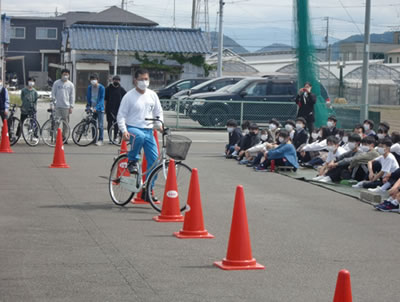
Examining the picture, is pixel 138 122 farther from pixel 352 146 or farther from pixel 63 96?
pixel 63 96

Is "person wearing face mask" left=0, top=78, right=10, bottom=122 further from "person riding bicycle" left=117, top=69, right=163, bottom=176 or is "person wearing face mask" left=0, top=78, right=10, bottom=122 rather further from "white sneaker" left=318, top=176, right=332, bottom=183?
"person riding bicycle" left=117, top=69, right=163, bottom=176

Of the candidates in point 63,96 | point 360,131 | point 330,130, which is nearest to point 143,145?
point 360,131

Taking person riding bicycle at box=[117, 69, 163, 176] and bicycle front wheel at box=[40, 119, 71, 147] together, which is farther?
bicycle front wheel at box=[40, 119, 71, 147]

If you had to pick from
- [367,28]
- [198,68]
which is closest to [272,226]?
[367,28]

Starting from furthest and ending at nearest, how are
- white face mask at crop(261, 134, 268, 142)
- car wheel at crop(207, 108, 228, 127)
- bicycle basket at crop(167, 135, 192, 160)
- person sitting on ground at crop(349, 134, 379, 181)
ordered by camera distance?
car wheel at crop(207, 108, 228, 127)
white face mask at crop(261, 134, 268, 142)
person sitting on ground at crop(349, 134, 379, 181)
bicycle basket at crop(167, 135, 192, 160)

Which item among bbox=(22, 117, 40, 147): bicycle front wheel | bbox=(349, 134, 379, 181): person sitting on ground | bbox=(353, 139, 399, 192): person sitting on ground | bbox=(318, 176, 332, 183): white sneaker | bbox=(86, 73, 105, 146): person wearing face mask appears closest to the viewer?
bbox=(353, 139, 399, 192): person sitting on ground

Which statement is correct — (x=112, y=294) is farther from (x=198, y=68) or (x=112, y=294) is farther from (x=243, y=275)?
(x=198, y=68)

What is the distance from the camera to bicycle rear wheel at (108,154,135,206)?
1134 cm

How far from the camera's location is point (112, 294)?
643 centimetres

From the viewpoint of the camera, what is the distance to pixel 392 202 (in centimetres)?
1169

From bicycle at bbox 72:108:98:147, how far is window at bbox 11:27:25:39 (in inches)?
2428

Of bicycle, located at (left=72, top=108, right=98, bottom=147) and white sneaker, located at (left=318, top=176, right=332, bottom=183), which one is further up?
bicycle, located at (left=72, top=108, right=98, bottom=147)

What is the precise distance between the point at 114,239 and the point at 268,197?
4575 millimetres

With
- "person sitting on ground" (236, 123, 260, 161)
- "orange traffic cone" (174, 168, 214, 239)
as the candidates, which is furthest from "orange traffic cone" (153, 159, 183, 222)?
"person sitting on ground" (236, 123, 260, 161)
